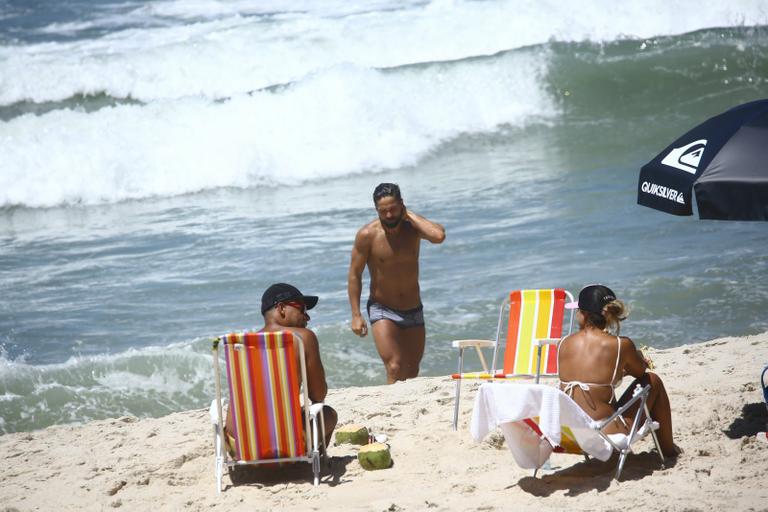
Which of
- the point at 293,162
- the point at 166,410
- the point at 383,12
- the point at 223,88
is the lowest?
the point at 166,410

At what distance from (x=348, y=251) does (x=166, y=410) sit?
13.7ft

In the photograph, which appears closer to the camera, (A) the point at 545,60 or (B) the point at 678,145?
(B) the point at 678,145

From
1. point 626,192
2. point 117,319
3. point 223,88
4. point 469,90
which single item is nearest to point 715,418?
point 117,319

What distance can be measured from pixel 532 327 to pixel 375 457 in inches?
62.0

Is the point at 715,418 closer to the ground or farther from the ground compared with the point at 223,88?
closer to the ground

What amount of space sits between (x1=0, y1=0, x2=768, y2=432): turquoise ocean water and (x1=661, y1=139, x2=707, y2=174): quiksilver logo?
3428 mm

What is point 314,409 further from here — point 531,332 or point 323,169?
point 323,169

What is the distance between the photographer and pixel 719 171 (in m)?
4.98

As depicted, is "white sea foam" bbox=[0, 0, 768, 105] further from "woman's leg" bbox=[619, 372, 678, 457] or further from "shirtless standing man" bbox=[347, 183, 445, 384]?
"woman's leg" bbox=[619, 372, 678, 457]

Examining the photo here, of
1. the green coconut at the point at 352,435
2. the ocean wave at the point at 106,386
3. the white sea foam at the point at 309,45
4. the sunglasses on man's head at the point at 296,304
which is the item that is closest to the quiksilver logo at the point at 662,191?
the sunglasses on man's head at the point at 296,304

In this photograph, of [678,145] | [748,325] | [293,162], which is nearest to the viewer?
[678,145]

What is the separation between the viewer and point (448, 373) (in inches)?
330

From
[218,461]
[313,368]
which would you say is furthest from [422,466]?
[218,461]

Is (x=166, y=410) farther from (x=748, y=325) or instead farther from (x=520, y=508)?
(x=748, y=325)
